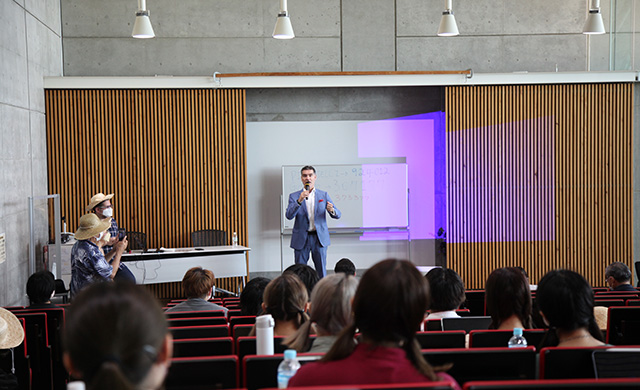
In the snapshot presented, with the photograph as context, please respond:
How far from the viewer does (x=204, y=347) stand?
312cm

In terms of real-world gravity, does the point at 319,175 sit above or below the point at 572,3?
below

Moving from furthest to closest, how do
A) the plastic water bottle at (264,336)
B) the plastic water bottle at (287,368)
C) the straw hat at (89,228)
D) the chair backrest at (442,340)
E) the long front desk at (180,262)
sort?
the long front desk at (180,262)
the straw hat at (89,228)
the chair backrest at (442,340)
the plastic water bottle at (264,336)
the plastic water bottle at (287,368)

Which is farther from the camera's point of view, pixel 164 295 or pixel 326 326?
pixel 164 295

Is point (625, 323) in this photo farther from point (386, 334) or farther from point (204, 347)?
point (386, 334)

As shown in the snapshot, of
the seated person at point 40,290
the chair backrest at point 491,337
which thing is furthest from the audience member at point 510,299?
the seated person at point 40,290

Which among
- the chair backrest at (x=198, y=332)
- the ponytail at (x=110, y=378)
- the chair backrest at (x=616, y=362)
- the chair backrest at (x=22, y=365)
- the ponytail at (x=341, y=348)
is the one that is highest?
the ponytail at (x=110, y=378)

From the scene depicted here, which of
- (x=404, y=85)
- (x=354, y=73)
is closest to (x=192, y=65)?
(x=354, y=73)

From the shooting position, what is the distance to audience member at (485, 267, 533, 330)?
11.4ft

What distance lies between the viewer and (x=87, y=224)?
5750mm

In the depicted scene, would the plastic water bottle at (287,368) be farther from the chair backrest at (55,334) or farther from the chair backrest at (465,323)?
the chair backrest at (55,334)

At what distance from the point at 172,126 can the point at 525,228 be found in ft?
18.4

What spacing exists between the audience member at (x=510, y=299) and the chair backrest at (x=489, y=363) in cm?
91

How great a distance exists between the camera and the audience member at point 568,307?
276 cm

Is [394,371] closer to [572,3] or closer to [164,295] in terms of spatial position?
[164,295]
